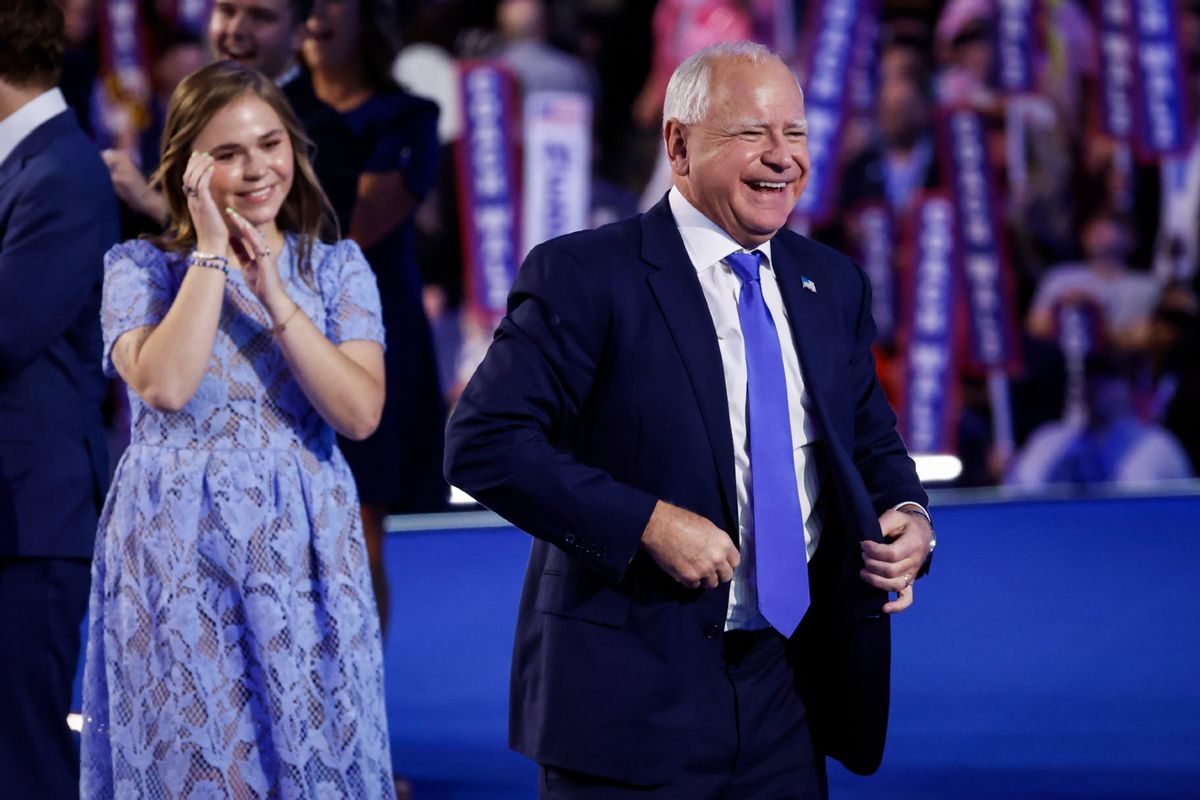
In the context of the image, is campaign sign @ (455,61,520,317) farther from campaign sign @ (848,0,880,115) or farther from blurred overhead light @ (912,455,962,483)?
blurred overhead light @ (912,455,962,483)

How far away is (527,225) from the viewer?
7.54 m

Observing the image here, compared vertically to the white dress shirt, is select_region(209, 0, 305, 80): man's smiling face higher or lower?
higher

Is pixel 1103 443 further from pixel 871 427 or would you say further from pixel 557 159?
pixel 871 427

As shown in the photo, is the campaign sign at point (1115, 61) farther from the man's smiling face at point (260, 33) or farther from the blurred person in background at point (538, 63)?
the man's smiling face at point (260, 33)

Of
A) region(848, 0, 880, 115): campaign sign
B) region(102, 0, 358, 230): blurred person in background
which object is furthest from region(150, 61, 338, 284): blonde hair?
region(848, 0, 880, 115): campaign sign

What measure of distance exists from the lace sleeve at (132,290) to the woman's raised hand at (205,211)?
4.5 inches

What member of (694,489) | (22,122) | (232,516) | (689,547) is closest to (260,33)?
(22,122)

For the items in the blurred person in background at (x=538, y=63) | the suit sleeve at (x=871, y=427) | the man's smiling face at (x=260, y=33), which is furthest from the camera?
the blurred person in background at (x=538, y=63)

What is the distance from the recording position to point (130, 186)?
10.3ft

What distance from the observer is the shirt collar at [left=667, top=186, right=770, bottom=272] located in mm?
2178

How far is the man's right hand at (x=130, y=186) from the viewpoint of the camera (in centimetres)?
314

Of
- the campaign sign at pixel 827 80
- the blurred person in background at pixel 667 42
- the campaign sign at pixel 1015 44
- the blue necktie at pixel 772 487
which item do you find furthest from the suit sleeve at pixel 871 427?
the campaign sign at pixel 1015 44

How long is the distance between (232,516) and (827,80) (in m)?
5.68

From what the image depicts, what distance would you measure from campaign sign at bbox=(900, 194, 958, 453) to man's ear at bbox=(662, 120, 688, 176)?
5734mm
